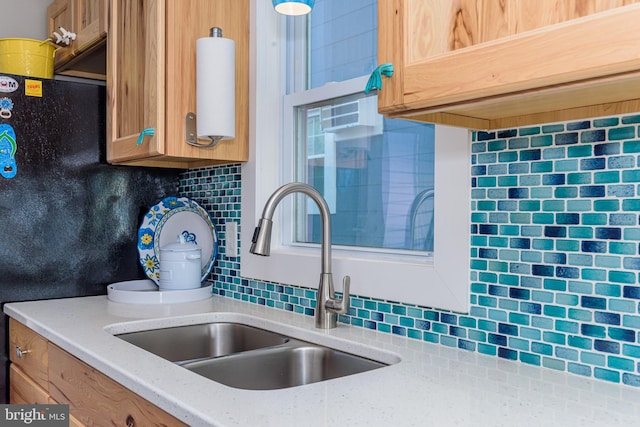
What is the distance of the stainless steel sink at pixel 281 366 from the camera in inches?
55.5

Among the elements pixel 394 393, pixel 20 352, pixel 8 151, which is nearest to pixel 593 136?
pixel 394 393

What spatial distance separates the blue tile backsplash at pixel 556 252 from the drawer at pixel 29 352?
42.3 inches

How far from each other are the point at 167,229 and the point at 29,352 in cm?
67

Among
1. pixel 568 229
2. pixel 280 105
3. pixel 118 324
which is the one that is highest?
pixel 280 105

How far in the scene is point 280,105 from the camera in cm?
207

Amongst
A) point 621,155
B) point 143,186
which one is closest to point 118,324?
point 143,186

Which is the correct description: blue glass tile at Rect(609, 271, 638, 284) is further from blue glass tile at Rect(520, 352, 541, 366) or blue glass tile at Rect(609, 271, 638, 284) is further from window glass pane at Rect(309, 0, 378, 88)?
window glass pane at Rect(309, 0, 378, 88)

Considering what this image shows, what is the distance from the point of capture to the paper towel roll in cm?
186

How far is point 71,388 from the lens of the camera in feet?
4.95

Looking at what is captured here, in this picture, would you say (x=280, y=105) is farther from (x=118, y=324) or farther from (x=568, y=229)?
(x=568, y=229)

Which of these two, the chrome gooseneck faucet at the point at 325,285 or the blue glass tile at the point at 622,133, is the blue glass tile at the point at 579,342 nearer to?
the blue glass tile at the point at 622,133

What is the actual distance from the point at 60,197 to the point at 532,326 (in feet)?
5.64

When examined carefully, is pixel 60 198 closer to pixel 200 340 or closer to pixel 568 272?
pixel 200 340

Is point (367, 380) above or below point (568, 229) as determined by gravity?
below
